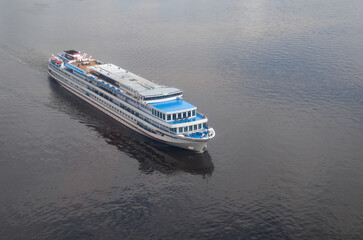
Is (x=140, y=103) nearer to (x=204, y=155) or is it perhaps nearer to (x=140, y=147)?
(x=140, y=147)

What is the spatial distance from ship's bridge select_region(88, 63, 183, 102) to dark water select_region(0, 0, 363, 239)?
10805 millimetres

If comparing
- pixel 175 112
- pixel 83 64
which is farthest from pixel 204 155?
pixel 83 64

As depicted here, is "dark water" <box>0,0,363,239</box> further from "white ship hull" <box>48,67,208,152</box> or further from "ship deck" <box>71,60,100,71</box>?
"ship deck" <box>71,60,100,71</box>

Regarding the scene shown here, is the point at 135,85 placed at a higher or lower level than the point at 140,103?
higher

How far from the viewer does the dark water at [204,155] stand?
237 ft

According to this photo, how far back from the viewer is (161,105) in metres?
103

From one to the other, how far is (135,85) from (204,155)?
97.9 feet

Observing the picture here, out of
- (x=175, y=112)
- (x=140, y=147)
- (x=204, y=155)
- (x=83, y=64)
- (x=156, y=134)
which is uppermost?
(x=83, y=64)

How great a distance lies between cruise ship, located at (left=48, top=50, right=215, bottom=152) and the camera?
96500mm

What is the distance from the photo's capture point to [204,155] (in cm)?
9494

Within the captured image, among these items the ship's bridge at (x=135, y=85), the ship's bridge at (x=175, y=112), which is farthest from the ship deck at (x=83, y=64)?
the ship's bridge at (x=175, y=112)

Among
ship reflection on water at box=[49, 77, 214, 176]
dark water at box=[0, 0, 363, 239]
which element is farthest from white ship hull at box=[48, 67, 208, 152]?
dark water at box=[0, 0, 363, 239]

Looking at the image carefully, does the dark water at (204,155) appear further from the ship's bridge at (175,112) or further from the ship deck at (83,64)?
the ship deck at (83,64)

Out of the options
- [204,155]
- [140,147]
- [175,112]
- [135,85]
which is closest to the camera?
[204,155]
